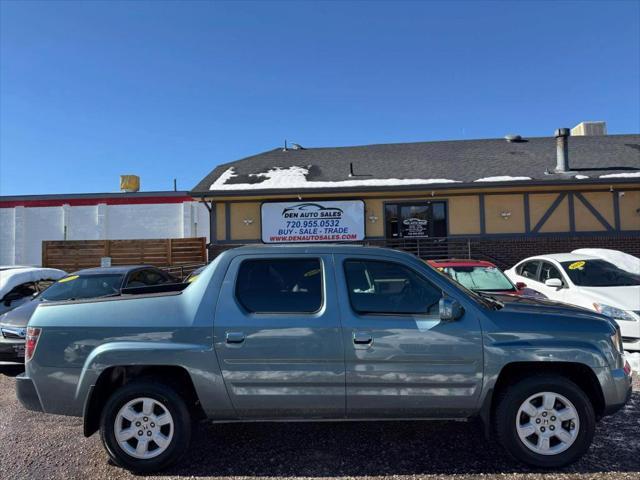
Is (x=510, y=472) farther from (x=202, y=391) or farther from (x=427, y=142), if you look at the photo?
(x=427, y=142)

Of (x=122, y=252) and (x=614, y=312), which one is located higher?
(x=122, y=252)

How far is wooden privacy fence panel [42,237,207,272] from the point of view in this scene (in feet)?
55.5

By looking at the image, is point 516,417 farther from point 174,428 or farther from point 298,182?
point 298,182

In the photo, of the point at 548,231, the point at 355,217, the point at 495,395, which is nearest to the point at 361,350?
the point at 495,395

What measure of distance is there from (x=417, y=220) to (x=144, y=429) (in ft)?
40.1

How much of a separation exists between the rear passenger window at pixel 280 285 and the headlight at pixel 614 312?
16.7 feet

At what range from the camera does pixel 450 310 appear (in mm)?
3365

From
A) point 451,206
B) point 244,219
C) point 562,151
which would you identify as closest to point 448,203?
point 451,206

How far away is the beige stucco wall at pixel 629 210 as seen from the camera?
1405cm

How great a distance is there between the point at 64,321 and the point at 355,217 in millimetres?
11576

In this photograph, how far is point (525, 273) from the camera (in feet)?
31.7

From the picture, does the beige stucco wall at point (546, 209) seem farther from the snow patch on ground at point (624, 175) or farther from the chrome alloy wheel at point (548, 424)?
the chrome alloy wheel at point (548, 424)

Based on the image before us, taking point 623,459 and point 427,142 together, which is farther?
point 427,142

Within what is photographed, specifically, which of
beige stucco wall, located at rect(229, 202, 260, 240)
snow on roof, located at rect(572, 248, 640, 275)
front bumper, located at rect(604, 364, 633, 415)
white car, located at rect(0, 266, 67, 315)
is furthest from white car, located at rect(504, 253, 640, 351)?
white car, located at rect(0, 266, 67, 315)
